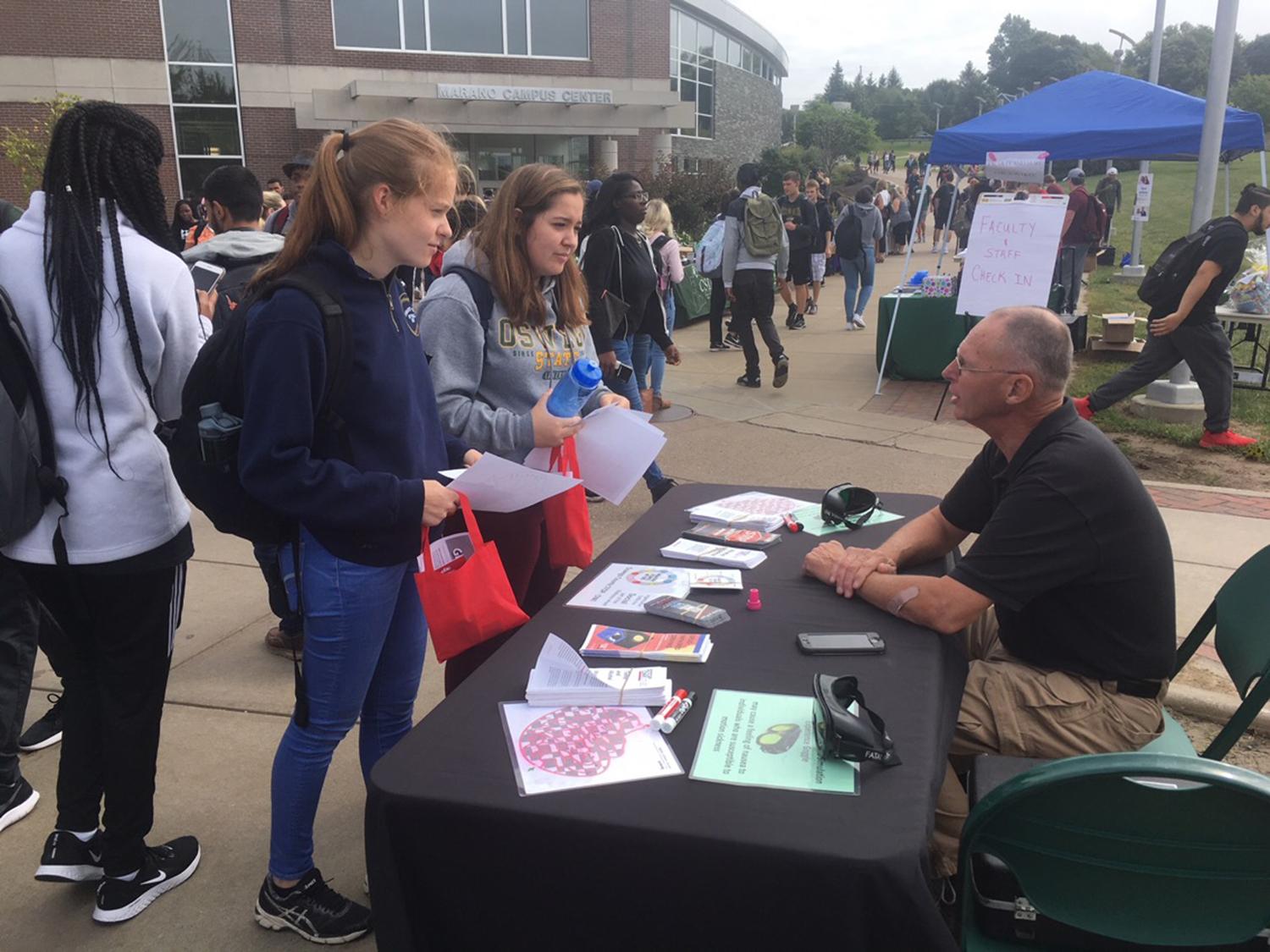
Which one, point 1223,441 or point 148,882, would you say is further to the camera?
point 1223,441

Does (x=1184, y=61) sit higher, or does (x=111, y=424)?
(x=1184, y=61)

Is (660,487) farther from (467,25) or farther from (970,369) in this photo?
(467,25)

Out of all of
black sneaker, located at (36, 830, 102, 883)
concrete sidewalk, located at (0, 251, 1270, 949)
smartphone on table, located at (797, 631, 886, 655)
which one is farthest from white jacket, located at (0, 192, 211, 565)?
smartphone on table, located at (797, 631, 886, 655)

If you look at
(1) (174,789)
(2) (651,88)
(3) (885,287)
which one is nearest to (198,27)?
(2) (651,88)

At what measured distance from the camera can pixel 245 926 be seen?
2.52 metres

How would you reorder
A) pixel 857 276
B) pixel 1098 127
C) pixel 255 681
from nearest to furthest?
1. pixel 255 681
2. pixel 1098 127
3. pixel 857 276

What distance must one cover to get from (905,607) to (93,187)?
7.08 feet

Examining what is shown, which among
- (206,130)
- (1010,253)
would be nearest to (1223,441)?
(1010,253)

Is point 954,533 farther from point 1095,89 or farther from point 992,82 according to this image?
point 992,82

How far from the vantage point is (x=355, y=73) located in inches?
1054

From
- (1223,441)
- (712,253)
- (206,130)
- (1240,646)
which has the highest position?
(206,130)

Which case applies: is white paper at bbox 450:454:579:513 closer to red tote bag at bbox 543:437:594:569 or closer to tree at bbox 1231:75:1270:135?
red tote bag at bbox 543:437:594:569

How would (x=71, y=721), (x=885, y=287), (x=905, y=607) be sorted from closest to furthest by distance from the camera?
(x=905, y=607) < (x=71, y=721) < (x=885, y=287)

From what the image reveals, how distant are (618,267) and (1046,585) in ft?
15.4
